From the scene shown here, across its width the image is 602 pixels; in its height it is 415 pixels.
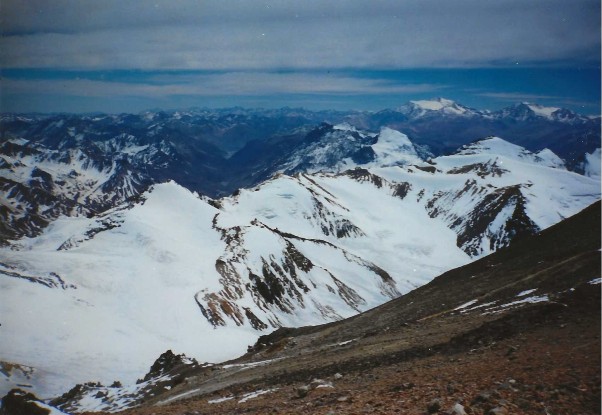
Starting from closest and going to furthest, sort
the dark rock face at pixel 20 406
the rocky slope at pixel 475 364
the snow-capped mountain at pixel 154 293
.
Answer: the rocky slope at pixel 475 364, the dark rock face at pixel 20 406, the snow-capped mountain at pixel 154 293

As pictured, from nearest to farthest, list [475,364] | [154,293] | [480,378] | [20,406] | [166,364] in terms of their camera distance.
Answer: [480,378] < [475,364] < [20,406] < [166,364] < [154,293]

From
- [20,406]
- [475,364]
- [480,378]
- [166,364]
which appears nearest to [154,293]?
[166,364]

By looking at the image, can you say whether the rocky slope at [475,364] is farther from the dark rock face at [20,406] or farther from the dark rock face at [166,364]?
the dark rock face at [166,364]

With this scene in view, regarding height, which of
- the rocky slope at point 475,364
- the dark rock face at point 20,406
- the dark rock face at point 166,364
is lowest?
the dark rock face at point 166,364

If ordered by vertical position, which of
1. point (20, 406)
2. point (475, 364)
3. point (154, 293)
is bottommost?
point (475, 364)

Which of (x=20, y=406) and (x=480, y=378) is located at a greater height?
(x=20, y=406)

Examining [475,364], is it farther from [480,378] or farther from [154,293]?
[154,293]

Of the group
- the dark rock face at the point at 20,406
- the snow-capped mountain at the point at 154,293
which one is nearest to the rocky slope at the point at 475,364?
the dark rock face at the point at 20,406

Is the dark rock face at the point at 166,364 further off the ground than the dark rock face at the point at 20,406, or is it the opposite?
the dark rock face at the point at 20,406

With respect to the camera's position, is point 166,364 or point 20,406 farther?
point 166,364

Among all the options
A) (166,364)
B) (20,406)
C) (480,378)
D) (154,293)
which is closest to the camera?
(480,378)

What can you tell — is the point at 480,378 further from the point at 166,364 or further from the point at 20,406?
the point at 166,364

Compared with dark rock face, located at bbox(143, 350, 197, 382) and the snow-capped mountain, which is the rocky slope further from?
the snow-capped mountain

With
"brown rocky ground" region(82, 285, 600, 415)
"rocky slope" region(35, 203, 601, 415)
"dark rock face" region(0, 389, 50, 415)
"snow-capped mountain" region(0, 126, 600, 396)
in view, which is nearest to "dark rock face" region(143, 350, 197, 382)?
"snow-capped mountain" region(0, 126, 600, 396)
